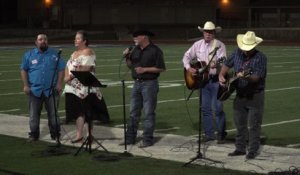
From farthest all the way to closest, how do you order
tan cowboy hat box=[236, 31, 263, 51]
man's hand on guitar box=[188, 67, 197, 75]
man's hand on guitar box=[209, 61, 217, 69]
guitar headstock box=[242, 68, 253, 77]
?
man's hand on guitar box=[209, 61, 217, 69] → man's hand on guitar box=[188, 67, 197, 75] → tan cowboy hat box=[236, 31, 263, 51] → guitar headstock box=[242, 68, 253, 77]

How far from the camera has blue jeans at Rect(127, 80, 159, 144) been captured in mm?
11672

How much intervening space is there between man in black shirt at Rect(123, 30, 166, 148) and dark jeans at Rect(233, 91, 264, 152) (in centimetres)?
157

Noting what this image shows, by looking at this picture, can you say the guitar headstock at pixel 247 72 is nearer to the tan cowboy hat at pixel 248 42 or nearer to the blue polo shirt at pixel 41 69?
the tan cowboy hat at pixel 248 42

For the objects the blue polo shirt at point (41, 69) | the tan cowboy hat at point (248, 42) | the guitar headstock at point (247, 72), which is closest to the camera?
the guitar headstock at point (247, 72)

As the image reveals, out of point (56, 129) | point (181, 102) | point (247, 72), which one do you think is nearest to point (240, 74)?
point (247, 72)

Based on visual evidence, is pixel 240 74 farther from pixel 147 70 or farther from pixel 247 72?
pixel 147 70

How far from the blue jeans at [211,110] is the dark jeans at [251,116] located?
1253mm

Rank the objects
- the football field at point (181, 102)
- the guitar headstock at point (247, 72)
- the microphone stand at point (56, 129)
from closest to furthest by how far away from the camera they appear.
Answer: the guitar headstock at point (247, 72) < the microphone stand at point (56, 129) < the football field at point (181, 102)

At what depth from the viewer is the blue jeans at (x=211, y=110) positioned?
11984 millimetres

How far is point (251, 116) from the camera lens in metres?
10.6

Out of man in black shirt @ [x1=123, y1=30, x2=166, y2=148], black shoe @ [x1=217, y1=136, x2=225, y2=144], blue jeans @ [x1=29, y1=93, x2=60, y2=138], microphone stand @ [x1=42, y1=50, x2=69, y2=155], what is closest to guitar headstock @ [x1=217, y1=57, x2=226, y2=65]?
man in black shirt @ [x1=123, y1=30, x2=166, y2=148]

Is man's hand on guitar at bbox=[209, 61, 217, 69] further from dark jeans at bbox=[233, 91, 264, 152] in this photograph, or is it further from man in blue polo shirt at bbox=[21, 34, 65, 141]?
man in blue polo shirt at bbox=[21, 34, 65, 141]

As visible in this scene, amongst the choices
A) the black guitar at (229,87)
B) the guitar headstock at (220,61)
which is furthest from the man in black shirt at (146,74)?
the black guitar at (229,87)

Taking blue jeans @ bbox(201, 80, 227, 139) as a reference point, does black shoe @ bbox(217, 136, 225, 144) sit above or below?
below
